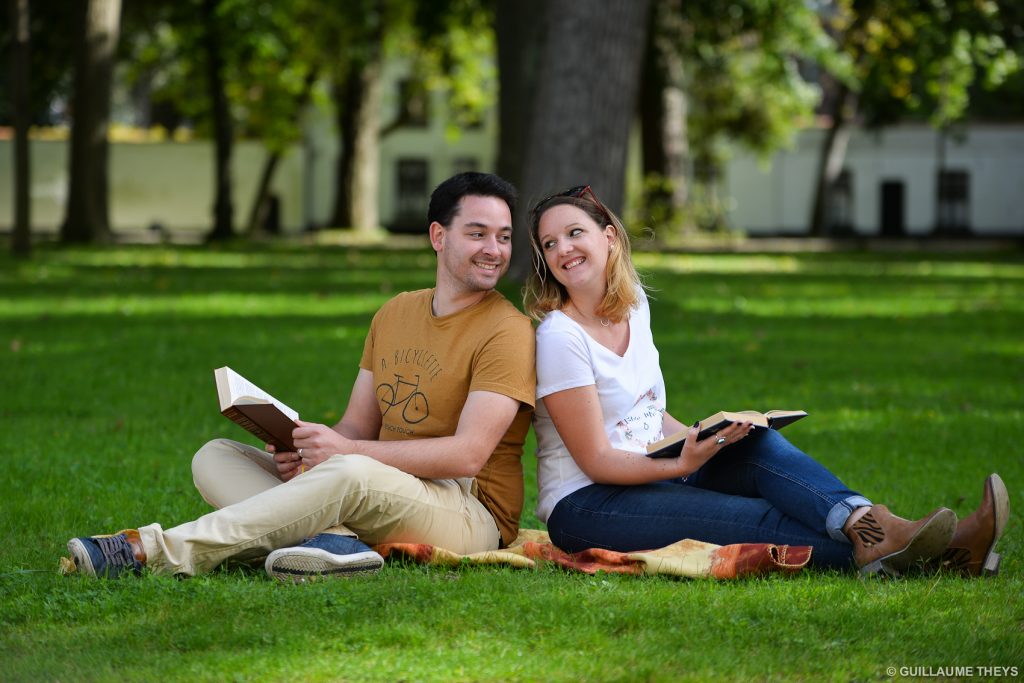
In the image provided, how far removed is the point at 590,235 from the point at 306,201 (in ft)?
173

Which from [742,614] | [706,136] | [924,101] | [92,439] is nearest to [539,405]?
[742,614]

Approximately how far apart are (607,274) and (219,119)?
3222 centimetres

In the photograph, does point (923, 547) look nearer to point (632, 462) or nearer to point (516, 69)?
point (632, 462)

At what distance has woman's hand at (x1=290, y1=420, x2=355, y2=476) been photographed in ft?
18.0

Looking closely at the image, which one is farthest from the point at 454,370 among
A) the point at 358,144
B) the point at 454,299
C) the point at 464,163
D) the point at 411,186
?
the point at 464,163

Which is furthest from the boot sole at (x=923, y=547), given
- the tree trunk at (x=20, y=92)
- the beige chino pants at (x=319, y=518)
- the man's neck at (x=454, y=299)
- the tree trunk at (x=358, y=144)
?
the tree trunk at (x=358, y=144)

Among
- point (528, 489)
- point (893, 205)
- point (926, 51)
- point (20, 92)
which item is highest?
point (926, 51)

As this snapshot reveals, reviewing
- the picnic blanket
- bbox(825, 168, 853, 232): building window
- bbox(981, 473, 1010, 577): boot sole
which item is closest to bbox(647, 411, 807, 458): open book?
the picnic blanket

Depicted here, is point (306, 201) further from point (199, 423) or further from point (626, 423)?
point (626, 423)

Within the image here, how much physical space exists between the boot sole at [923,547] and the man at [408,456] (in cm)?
134

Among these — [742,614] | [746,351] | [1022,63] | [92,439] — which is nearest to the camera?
[742,614]

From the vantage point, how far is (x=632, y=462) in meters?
5.50

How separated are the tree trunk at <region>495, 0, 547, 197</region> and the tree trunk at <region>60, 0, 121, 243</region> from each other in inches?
407

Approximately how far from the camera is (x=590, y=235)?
18.4 ft
